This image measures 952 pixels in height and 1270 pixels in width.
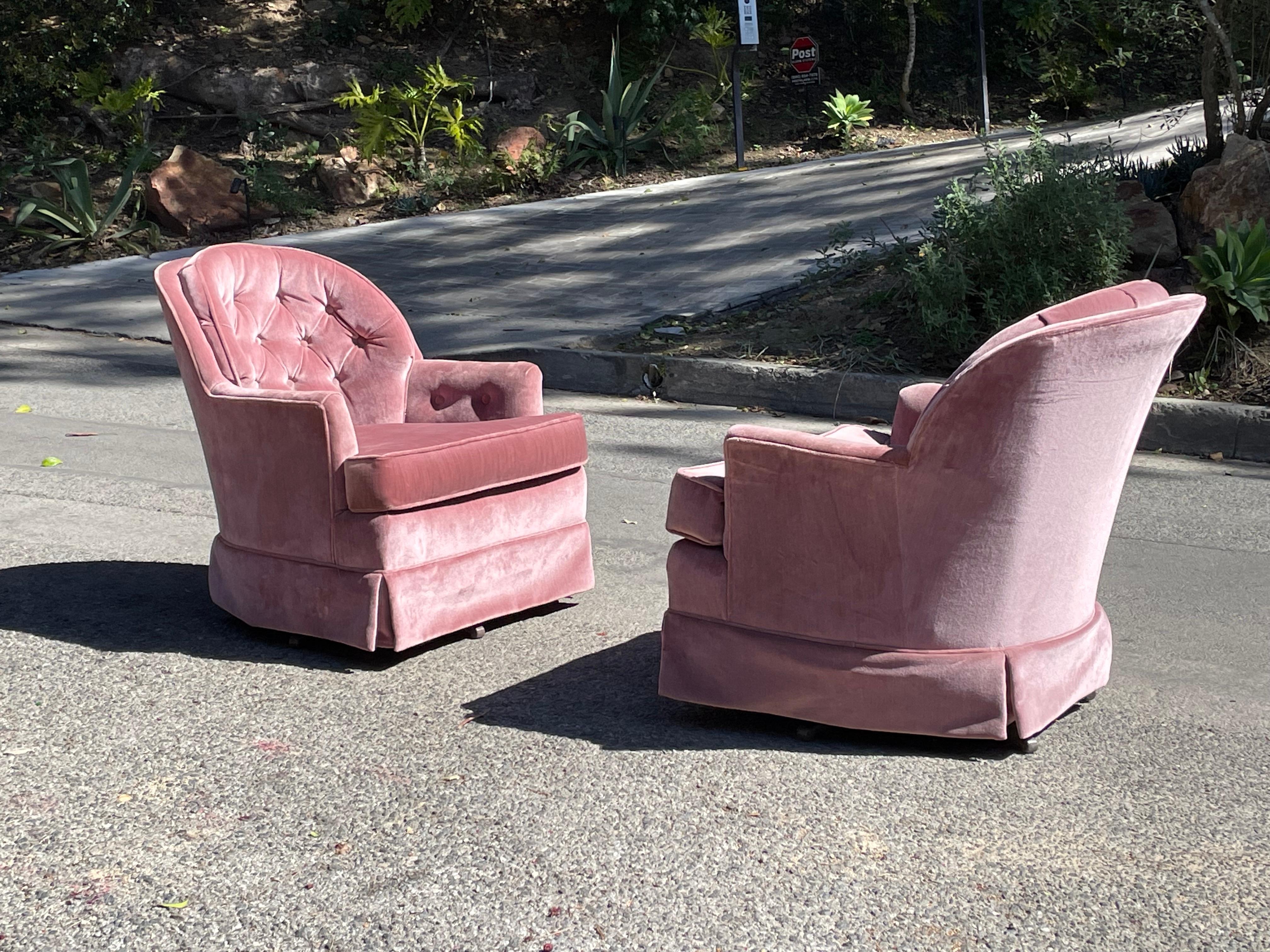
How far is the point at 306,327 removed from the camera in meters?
4.84

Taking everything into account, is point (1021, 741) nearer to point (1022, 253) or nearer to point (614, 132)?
point (1022, 253)

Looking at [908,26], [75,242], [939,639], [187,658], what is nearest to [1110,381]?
[939,639]

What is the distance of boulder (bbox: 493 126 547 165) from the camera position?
14.8 meters

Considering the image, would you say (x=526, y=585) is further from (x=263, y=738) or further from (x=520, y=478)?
(x=263, y=738)

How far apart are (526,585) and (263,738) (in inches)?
46.1

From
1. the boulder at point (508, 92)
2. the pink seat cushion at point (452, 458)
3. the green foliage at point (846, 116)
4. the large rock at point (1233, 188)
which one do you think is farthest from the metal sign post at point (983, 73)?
the pink seat cushion at point (452, 458)

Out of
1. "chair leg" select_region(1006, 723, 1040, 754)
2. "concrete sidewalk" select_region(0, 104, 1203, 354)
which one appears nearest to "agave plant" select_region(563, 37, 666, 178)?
"concrete sidewalk" select_region(0, 104, 1203, 354)

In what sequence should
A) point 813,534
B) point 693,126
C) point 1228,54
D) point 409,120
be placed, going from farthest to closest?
point 693,126
point 409,120
point 1228,54
point 813,534

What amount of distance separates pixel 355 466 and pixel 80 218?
10.2 metres

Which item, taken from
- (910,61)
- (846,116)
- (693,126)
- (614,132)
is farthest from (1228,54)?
(910,61)

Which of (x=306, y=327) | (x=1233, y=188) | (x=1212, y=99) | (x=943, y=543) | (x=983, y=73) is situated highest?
(x=983, y=73)

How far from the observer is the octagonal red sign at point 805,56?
17047mm

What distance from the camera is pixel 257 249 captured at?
15.5 ft

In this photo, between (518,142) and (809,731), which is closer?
(809,731)
